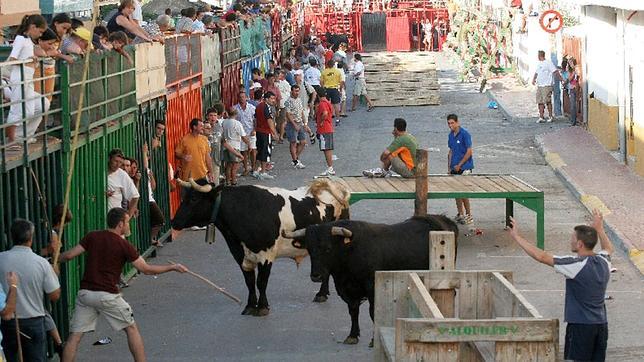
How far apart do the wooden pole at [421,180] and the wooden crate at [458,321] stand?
7.92 meters

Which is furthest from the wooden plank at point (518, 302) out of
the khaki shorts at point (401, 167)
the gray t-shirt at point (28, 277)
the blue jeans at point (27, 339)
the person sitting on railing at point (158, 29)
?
the person sitting on railing at point (158, 29)

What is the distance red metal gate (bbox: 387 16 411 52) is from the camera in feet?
236

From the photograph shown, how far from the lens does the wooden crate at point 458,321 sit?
8945 millimetres

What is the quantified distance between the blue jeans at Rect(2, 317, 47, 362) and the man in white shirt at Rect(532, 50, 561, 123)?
2725 cm

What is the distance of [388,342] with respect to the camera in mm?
10367

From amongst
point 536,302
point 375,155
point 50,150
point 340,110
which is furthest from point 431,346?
point 340,110

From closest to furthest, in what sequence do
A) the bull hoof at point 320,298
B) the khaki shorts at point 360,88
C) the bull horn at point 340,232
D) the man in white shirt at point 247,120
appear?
the bull horn at point 340,232, the bull hoof at point 320,298, the man in white shirt at point 247,120, the khaki shorts at point 360,88

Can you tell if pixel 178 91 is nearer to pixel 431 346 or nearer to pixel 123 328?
pixel 123 328

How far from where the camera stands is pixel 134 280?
1823 centimetres

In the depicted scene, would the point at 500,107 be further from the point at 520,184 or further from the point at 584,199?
the point at 520,184

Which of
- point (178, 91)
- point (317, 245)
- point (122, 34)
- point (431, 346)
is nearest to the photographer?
point (431, 346)

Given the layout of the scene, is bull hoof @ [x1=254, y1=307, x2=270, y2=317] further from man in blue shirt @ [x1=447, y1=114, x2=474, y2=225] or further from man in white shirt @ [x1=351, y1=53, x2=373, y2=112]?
man in white shirt @ [x1=351, y1=53, x2=373, y2=112]

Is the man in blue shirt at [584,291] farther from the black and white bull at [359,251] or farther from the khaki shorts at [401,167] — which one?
the khaki shorts at [401,167]

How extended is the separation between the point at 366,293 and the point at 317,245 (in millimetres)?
749
